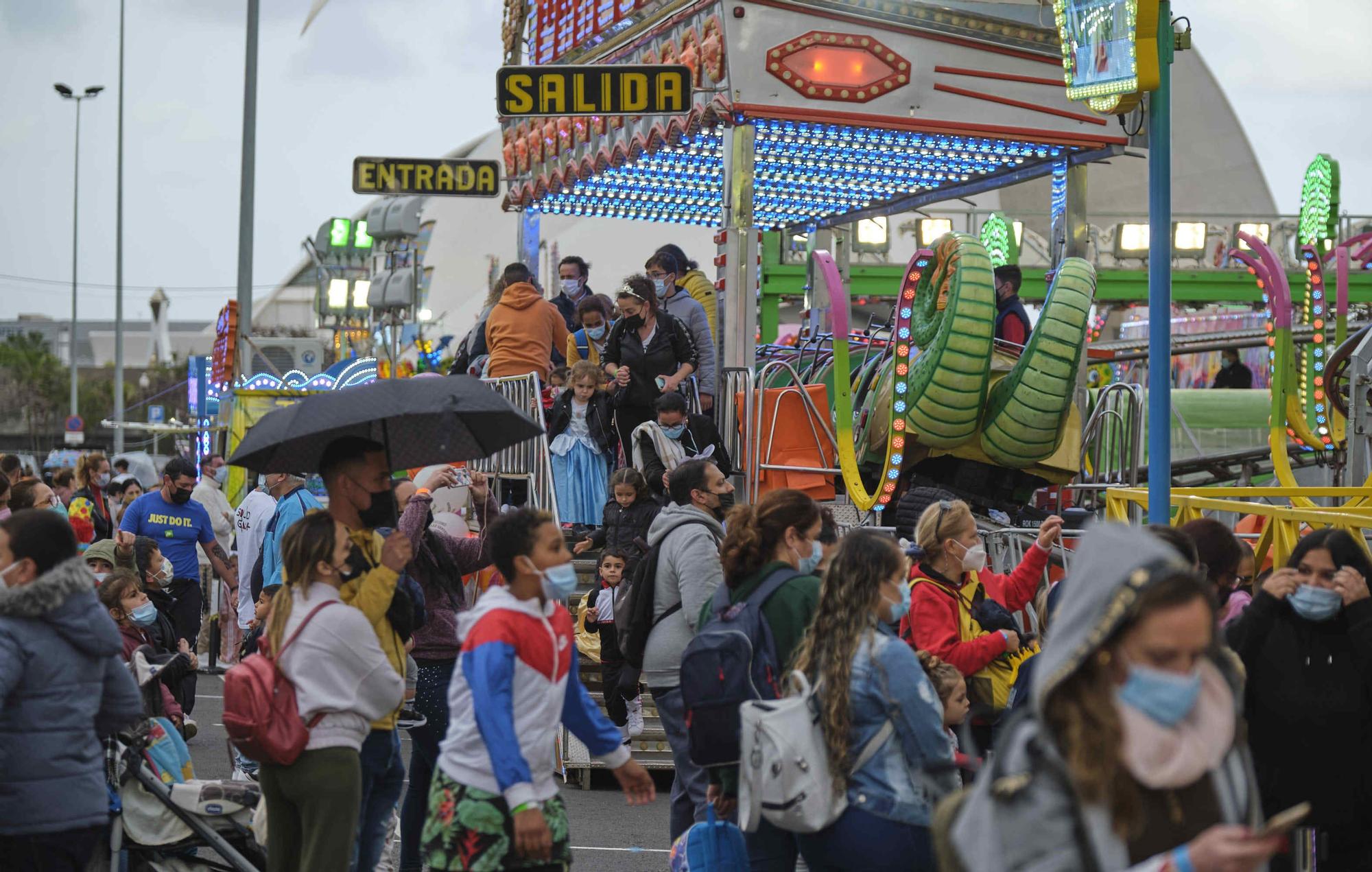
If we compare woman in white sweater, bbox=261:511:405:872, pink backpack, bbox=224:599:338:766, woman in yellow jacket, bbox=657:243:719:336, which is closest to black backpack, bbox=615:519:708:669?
woman in white sweater, bbox=261:511:405:872

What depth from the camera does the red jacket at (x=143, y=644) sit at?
24.8ft

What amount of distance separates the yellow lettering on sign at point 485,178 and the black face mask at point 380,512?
11147mm

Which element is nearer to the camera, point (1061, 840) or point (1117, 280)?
point (1061, 840)

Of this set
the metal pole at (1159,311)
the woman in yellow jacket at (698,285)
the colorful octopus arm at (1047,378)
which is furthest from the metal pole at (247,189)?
the metal pole at (1159,311)

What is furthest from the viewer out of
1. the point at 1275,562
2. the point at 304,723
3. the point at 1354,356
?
the point at 1354,356

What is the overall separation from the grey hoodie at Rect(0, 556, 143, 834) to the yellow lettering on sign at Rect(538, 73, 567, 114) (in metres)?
7.27

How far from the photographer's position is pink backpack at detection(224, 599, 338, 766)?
533cm

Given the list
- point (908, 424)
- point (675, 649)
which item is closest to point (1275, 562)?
point (675, 649)

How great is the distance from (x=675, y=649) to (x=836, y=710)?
2111 millimetres

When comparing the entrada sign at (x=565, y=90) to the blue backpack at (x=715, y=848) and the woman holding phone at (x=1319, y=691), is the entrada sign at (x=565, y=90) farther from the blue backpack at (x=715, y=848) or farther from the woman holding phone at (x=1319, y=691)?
the woman holding phone at (x=1319, y=691)

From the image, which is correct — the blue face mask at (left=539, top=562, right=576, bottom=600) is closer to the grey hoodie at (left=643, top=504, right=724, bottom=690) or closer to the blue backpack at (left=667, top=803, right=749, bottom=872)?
the blue backpack at (left=667, top=803, right=749, bottom=872)

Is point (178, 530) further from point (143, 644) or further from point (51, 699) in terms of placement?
point (51, 699)

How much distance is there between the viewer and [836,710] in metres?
4.85

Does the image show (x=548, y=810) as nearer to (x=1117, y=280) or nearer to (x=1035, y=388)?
(x=1035, y=388)
